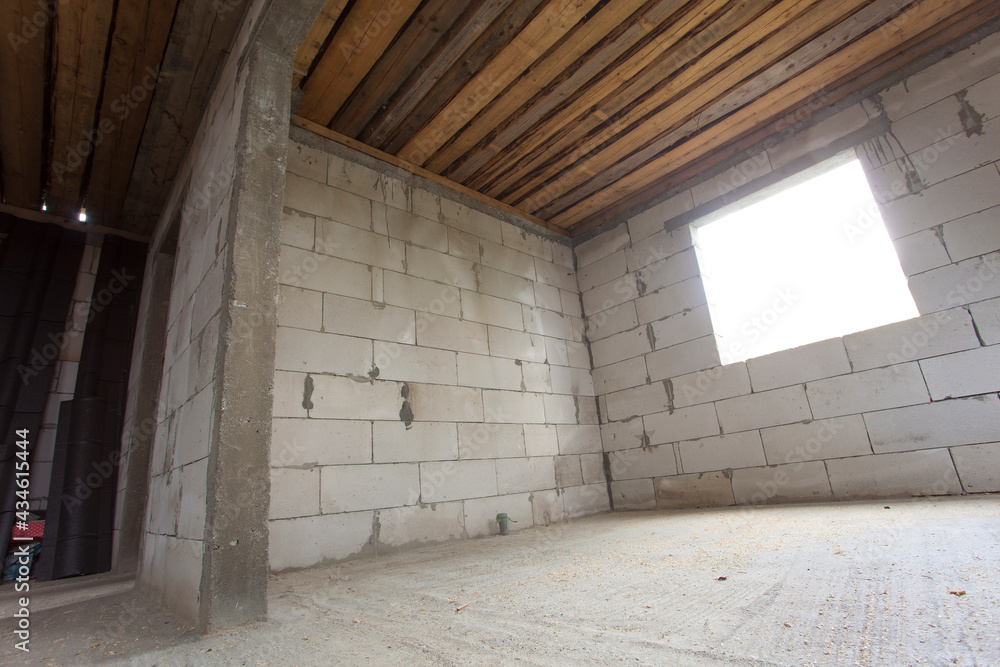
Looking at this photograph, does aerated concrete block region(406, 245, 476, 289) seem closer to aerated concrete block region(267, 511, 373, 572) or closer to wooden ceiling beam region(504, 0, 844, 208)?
wooden ceiling beam region(504, 0, 844, 208)

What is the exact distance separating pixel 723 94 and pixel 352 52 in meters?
2.68

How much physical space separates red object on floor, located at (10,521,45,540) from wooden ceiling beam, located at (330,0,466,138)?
11.7 ft

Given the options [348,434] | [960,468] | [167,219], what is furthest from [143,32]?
[960,468]

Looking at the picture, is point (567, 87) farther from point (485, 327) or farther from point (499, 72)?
point (485, 327)

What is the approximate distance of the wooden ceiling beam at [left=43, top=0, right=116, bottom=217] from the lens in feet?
8.17

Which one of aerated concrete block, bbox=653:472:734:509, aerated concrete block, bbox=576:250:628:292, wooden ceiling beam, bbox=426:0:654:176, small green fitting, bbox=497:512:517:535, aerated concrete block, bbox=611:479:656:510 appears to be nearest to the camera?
wooden ceiling beam, bbox=426:0:654:176

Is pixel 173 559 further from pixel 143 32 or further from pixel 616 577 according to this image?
pixel 143 32

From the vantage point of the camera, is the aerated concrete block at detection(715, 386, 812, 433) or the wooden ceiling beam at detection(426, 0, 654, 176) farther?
the aerated concrete block at detection(715, 386, 812, 433)

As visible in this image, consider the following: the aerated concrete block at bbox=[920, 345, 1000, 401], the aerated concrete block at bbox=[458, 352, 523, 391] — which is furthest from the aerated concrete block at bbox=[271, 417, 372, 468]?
the aerated concrete block at bbox=[920, 345, 1000, 401]

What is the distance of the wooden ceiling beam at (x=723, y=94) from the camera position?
3.12 metres

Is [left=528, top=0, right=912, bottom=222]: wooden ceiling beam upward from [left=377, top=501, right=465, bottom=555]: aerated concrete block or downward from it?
upward

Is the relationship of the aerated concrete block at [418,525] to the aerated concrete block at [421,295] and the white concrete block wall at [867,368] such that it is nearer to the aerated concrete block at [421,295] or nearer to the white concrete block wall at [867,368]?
the aerated concrete block at [421,295]

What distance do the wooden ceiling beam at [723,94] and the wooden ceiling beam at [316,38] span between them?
214 cm

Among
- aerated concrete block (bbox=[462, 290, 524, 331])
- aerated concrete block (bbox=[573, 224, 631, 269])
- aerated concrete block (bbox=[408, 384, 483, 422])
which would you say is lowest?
aerated concrete block (bbox=[408, 384, 483, 422])
